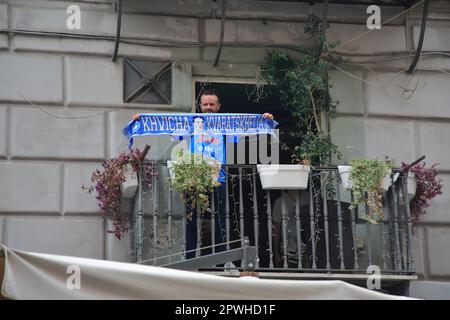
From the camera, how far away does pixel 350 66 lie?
12117 millimetres

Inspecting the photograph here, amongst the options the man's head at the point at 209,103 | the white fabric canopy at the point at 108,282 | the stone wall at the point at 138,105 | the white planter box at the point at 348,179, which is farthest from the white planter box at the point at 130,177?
the white fabric canopy at the point at 108,282

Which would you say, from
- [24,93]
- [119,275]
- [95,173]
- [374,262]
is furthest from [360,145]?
[119,275]

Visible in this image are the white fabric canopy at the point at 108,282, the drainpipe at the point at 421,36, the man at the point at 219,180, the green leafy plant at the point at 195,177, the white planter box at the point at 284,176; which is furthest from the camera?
the drainpipe at the point at 421,36

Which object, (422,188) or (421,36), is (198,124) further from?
(421,36)

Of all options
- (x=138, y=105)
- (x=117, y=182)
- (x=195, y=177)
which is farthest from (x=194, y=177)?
(x=138, y=105)

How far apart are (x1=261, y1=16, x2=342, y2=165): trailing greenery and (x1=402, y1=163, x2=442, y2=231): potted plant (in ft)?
3.08

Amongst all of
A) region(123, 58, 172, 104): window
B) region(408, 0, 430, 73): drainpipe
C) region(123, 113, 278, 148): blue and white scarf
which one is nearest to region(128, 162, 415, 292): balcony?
region(123, 113, 278, 148): blue and white scarf

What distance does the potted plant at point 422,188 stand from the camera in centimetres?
1127

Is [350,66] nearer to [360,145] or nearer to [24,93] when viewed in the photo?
[360,145]

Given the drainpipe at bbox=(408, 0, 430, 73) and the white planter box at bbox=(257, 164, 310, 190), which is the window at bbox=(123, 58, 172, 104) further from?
the drainpipe at bbox=(408, 0, 430, 73)

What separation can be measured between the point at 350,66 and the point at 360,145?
3.26 feet

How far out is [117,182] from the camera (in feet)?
34.9

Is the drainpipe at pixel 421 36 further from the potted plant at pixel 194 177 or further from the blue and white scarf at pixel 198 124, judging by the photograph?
the potted plant at pixel 194 177

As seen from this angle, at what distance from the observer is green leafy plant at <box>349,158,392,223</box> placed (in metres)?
10.6
